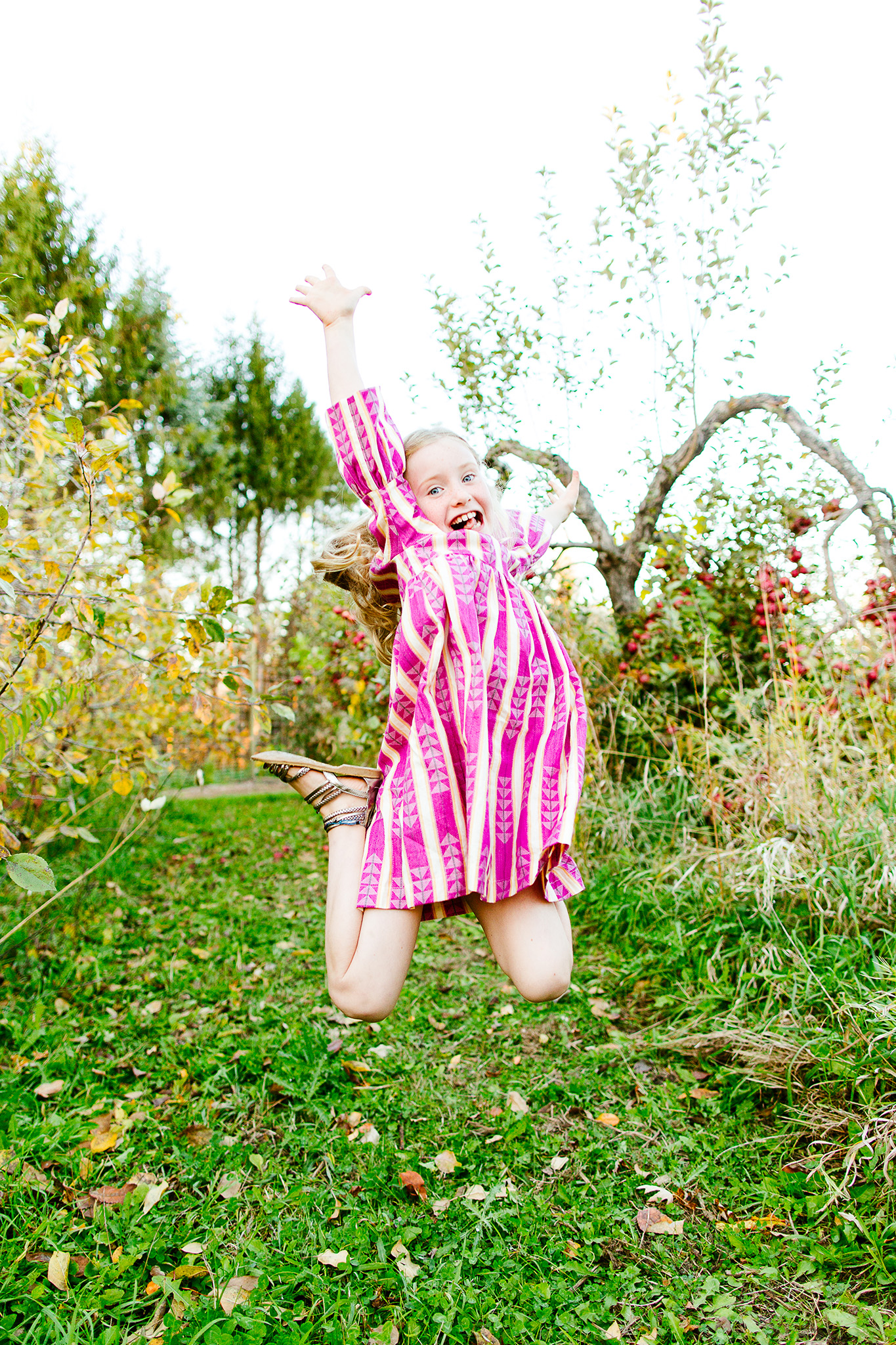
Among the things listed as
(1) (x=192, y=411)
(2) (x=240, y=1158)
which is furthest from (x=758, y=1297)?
(1) (x=192, y=411)

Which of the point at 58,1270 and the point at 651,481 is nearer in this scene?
the point at 58,1270

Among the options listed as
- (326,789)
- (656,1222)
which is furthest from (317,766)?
(656,1222)

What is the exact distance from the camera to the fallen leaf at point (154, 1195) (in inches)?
77.9

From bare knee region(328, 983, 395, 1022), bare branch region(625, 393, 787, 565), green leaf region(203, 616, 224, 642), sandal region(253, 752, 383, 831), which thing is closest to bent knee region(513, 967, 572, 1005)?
bare knee region(328, 983, 395, 1022)

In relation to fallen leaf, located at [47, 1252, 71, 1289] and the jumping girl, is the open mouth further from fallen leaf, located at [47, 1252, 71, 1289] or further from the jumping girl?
fallen leaf, located at [47, 1252, 71, 1289]

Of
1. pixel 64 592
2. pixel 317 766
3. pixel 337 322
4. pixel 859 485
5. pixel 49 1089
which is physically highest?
pixel 337 322

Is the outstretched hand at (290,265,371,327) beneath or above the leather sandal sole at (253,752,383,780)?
above

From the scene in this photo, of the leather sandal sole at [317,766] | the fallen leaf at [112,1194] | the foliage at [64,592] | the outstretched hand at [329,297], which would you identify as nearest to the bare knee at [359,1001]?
the leather sandal sole at [317,766]

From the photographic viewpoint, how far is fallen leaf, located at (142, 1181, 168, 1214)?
6.49 feet

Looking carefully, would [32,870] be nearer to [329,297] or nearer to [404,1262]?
[404,1262]

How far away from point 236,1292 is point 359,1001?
685 mm

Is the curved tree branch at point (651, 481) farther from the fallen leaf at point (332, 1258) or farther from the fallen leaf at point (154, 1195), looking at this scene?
the fallen leaf at point (154, 1195)

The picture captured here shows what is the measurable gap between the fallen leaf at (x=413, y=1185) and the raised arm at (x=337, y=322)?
198cm

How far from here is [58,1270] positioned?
1736 millimetres
